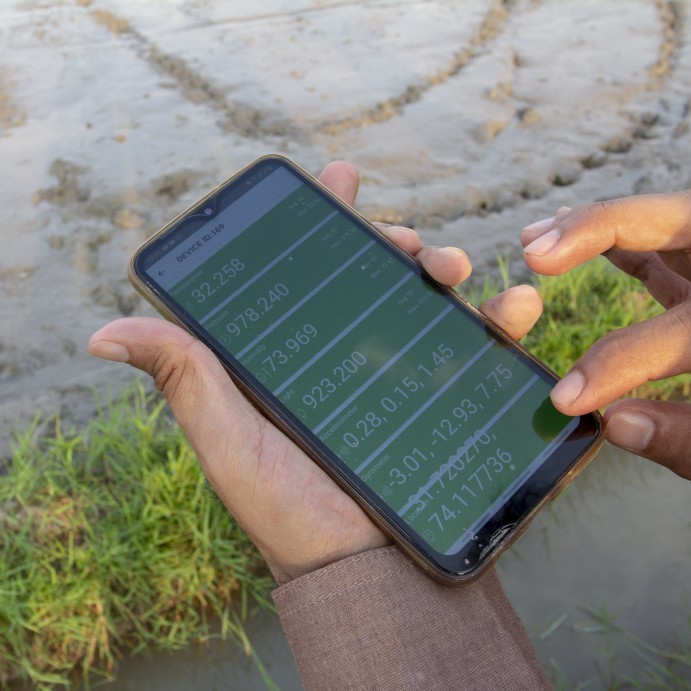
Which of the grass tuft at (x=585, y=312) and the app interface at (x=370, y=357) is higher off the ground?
the app interface at (x=370, y=357)

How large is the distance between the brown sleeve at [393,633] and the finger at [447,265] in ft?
1.57

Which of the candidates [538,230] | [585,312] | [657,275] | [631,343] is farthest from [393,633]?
[585,312]

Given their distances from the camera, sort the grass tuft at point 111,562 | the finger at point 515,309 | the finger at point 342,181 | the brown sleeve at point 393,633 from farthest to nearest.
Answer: the grass tuft at point 111,562
the finger at point 342,181
the finger at point 515,309
the brown sleeve at point 393,633

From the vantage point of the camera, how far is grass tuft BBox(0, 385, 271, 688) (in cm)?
171

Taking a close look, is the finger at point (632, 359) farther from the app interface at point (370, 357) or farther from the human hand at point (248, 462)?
the human hand at point (248, 462)

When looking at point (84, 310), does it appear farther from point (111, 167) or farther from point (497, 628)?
point (497, 628)

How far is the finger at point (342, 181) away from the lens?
1568 millimetres

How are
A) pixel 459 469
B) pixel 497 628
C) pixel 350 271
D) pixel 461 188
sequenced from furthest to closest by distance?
pixel 461 188 → pixel 350 271 → pixel 459 469 → pixel 497 628

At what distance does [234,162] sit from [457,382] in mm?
2023

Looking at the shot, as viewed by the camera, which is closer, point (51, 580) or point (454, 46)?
point (51, 580)

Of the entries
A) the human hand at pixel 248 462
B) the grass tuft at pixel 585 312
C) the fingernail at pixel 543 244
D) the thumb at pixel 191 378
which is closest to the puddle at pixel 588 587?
the grass tuft at pixel 585 312

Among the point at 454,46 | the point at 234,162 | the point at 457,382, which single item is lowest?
the point at 234,162

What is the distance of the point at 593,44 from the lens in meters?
3.75

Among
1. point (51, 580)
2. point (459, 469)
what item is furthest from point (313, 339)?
point (51, 580)
